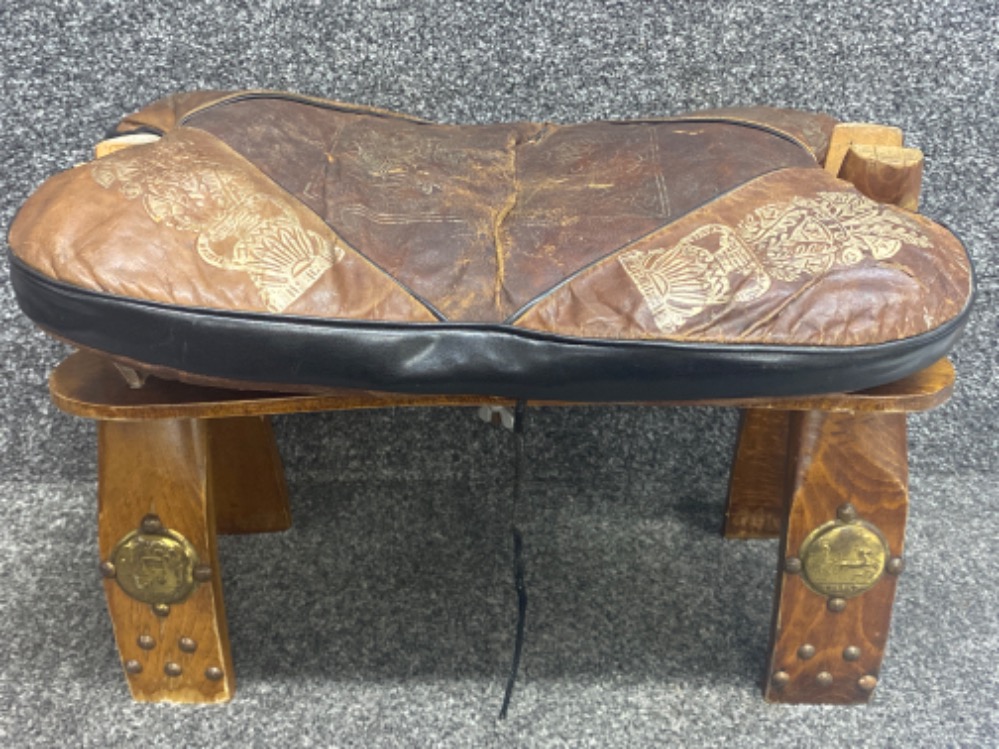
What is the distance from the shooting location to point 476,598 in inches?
40.6

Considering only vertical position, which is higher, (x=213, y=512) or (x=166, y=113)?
(x=166, y=113)

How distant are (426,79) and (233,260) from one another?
468 mm

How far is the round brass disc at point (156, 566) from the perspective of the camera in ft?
2.80

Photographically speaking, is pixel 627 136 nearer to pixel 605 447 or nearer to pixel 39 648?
pixel 605 447

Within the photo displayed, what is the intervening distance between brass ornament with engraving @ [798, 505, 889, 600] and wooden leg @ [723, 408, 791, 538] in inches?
9.2

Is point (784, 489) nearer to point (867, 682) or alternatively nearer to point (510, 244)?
point (867, 682)

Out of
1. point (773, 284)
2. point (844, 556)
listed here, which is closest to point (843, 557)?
point (844, 556)

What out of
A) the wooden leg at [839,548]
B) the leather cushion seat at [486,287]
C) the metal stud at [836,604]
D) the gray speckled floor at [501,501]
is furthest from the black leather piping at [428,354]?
the gray speckled floor at [501,501]

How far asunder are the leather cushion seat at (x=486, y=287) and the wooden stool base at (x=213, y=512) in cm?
5

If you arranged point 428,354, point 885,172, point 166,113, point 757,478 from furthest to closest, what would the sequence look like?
1. point 757,478
2. point 166,113
3. point 885,172
4. point 428,354

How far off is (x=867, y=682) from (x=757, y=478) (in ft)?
0.86

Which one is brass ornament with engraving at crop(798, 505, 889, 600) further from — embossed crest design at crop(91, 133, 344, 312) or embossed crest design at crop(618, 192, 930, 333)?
embossed crest design at crop(91, 133, 344, 312)

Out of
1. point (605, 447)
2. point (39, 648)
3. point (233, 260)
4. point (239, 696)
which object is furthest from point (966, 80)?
point (39, 648)

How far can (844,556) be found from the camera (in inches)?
33.5
